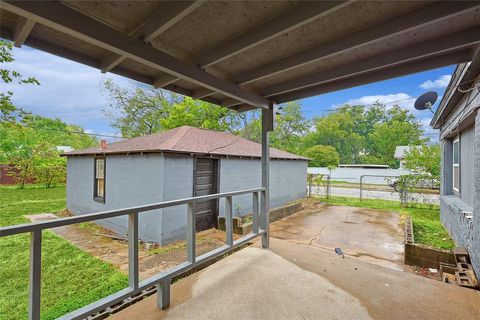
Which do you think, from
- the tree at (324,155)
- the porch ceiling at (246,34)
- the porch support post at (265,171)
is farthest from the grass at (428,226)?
the tree at (324,155)

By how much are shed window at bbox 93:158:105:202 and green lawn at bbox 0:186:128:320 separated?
5.84ft

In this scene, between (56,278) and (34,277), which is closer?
(34,277)

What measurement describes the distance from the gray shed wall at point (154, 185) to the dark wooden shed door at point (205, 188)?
0.19m

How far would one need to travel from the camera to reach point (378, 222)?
7.09m

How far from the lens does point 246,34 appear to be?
6.95 feet

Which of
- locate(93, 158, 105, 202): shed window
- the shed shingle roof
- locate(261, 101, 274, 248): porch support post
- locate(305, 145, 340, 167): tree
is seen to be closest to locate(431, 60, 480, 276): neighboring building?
locate(261, 101, 274, 248): porch support post

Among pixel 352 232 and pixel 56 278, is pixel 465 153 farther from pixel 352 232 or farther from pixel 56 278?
pixel 56 278

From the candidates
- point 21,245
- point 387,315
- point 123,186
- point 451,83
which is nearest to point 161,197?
point 123,186

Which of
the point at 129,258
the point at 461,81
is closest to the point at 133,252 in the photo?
the point at 129,258

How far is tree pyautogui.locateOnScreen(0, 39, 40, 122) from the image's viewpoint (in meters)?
5.71

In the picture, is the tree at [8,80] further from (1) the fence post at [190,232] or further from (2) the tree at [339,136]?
(2) the tree at [339,136]

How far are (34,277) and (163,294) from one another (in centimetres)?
107

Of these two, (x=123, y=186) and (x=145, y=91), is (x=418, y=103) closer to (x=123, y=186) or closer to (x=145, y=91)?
(x=123, y=186)

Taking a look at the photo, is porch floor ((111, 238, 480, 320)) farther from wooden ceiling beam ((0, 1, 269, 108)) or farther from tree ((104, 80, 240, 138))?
tree ((104, 80, 240, 138))
